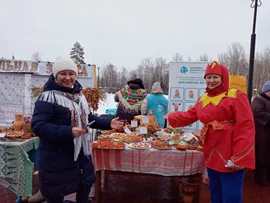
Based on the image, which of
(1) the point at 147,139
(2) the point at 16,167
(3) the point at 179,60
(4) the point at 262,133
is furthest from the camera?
(3) the point at 179,60

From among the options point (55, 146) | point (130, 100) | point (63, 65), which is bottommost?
point (55, 146)

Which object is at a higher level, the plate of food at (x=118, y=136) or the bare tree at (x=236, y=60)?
the bare tree at (x=236, y=60)

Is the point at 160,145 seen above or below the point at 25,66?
below

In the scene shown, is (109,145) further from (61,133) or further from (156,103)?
(156,103)

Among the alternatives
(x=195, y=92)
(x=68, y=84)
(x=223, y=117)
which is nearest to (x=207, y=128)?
(x=223, y=117)

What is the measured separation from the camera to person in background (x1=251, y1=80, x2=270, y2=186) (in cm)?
340

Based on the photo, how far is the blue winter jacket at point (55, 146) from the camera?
1.64 metres

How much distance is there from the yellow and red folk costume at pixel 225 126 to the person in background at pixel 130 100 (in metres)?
2.46

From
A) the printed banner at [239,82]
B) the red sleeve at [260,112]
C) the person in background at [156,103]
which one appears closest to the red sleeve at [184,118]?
the red sleeve at [260,112]

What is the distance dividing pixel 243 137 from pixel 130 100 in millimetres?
2891

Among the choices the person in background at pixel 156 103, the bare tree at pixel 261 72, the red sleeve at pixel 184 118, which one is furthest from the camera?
the bare tree at pixel 261 72

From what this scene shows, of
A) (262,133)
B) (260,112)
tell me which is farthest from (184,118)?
(262,133)

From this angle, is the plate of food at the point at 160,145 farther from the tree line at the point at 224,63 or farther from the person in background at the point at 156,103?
the tree line at the point at 224,63

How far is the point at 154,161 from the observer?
266 cm
